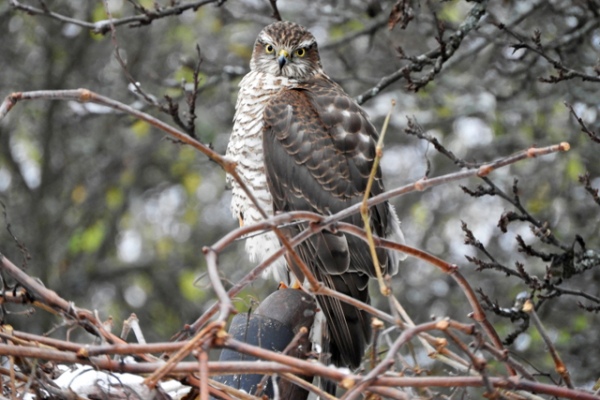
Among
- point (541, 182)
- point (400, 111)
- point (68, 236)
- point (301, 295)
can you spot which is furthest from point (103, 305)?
point (301, 295)

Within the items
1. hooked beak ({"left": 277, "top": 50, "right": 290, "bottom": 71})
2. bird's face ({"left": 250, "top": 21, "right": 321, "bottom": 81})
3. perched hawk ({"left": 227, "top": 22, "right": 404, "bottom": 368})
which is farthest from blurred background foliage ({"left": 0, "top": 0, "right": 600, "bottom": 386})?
perched hawk ({"left": 227, "top": 22, "right": 404, "bottom": 368})

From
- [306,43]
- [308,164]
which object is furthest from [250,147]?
[306,43]

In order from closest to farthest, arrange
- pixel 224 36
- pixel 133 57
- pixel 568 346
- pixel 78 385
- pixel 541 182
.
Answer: pixel 78 385
pixel 568 346
pixel 541 182
pixel 133 57
pixel 224 36

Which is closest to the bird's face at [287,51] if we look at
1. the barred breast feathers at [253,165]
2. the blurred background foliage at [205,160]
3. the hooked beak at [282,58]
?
the hooked beak at [282,58]

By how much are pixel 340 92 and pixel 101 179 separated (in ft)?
13.7

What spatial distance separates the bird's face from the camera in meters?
6.06

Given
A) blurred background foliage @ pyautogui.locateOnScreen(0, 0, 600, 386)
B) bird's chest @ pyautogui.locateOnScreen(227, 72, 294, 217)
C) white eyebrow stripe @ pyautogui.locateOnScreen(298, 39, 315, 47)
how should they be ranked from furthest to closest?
blurred background foliage @ pyautogui.locateOnScreen(0, 0, 600, 386) < white eyebrow stripe @ pyautogui.locateOnScreen(298, 39, 315, 47) < bird's chest @ pyautogui.locateOnScreen(227, 72, 294, 217)

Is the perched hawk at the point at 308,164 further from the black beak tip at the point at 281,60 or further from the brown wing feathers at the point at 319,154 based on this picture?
the black beak tip at the point at 281,60

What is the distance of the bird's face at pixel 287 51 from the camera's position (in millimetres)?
6062

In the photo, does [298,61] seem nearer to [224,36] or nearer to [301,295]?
[301,295]

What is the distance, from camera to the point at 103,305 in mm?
10086

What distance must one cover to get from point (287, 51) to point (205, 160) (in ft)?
6.56

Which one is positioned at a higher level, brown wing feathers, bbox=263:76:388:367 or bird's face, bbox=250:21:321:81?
bird's face, bbox=250:21:321:81

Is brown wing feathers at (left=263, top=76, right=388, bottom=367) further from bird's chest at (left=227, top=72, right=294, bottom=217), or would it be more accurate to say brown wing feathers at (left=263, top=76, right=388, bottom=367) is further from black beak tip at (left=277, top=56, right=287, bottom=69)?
black beak tip at (left=277, top=56, right=287, bottom=69)
